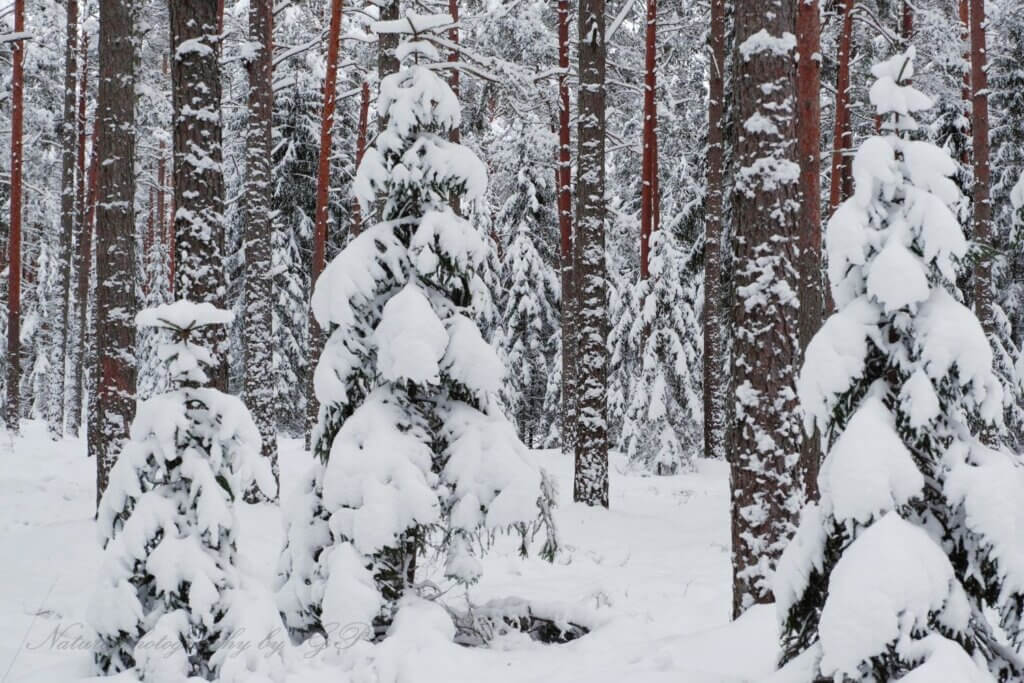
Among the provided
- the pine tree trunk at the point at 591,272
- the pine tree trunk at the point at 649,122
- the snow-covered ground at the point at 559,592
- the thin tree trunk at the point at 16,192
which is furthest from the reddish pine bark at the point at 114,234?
the thin tree trunk at the point at 16,192

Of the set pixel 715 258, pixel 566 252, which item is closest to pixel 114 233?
pixel 566 252

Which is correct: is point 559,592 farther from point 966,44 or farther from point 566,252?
point 966,44

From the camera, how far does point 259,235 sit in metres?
13.2

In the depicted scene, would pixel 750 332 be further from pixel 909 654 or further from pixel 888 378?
pixel 909 654

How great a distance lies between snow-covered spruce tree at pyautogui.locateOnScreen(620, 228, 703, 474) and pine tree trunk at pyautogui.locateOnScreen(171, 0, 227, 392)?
11587 millimetres

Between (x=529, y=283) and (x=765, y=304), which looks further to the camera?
(x=529, y=283)

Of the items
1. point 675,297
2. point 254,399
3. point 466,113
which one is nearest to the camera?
point 254,399

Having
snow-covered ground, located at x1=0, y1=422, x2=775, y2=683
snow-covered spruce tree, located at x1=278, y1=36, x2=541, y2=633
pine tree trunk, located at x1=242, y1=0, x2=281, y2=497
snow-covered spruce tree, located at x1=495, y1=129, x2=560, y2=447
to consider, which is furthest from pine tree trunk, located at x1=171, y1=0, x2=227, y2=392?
snow-covered spruce tree, located at x1=495, y1=129, x2=560, y2=447

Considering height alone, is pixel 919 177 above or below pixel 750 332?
above

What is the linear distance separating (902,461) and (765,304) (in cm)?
A: 240

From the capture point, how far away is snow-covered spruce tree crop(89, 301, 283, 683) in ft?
15.7

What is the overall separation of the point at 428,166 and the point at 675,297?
13.4 m

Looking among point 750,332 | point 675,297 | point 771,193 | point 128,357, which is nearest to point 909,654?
point 750,332

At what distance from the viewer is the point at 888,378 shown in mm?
3990
